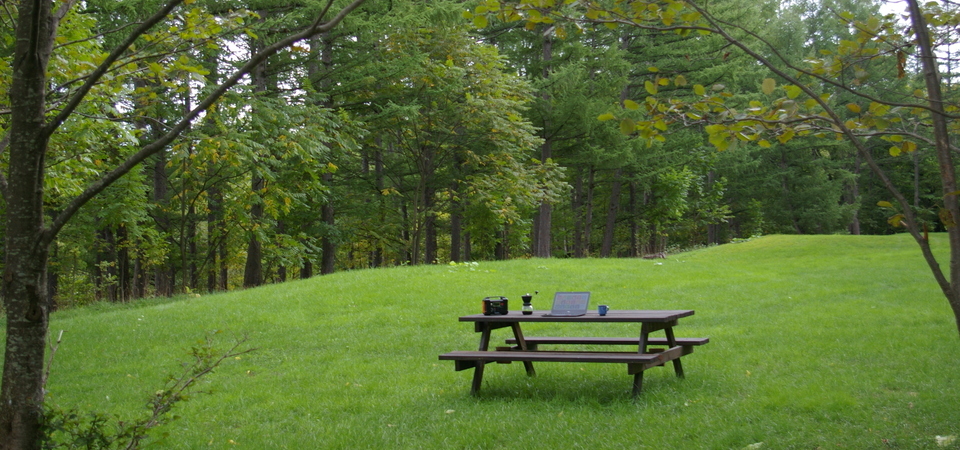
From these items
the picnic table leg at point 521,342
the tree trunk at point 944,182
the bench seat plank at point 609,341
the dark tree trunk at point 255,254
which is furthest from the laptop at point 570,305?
the dark tree trunk at point 255,254

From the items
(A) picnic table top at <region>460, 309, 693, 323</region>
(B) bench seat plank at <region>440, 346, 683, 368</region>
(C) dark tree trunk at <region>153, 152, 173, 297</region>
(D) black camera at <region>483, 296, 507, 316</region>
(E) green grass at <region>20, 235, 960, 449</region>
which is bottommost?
(E) green grass at <region>20, 235, 960, 449</region>

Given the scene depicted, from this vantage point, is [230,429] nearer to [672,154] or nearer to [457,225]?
[457,225]

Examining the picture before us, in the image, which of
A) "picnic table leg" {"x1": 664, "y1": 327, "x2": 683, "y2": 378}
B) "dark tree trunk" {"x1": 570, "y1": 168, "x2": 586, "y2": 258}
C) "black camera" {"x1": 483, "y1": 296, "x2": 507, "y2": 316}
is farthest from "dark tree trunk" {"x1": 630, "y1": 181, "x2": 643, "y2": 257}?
"black camera" {"x1": 483, "y1": 296, "x2": 507, "y2": 316}

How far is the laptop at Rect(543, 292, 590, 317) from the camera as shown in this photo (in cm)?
580

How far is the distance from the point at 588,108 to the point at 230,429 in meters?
15.6

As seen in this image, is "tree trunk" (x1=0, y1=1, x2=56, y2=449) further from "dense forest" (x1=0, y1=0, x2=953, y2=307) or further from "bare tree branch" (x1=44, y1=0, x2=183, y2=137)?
"dense forest" (x1=0, y1=0, x2=953, y2=307)

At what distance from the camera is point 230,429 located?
5.12m

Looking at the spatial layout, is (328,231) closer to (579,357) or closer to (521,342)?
(521,342)

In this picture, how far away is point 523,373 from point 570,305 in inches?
49.9

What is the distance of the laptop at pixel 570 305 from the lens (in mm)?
5801

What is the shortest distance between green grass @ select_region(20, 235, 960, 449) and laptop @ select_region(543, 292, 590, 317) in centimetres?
67

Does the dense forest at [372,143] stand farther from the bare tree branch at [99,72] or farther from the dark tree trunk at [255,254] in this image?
the bare tree branch at [99,72]

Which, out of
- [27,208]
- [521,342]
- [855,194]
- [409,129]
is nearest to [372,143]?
[409,129]

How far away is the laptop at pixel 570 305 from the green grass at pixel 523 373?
0.67m
